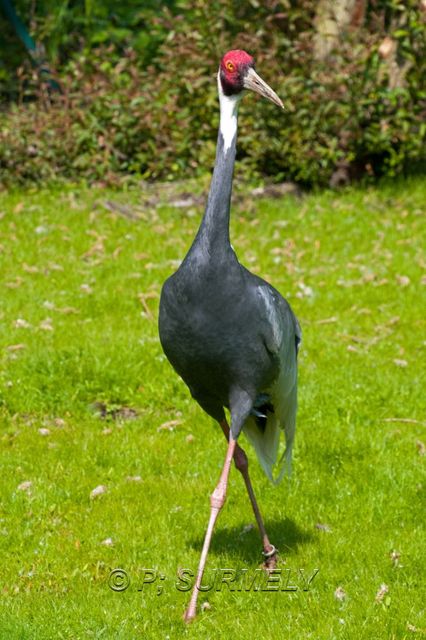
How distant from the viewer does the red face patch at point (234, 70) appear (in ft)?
16.8

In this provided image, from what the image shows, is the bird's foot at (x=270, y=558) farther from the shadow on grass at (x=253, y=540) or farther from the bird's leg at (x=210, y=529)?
the bird's leg at (x=210, y=529)

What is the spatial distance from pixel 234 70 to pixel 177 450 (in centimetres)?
284

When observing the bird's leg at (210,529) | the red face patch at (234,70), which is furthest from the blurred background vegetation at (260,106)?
the bird's leg at (210,529)

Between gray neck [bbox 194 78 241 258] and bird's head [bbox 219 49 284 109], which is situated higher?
bird's head [bbox 219 49 284 109]

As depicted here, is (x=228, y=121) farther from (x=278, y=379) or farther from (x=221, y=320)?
(x=278, y=379)

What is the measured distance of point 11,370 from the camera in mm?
7902

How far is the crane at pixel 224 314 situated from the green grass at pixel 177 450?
617 millimetres

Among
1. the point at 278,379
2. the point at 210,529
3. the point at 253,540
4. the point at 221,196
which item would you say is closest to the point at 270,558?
the point at 253,540

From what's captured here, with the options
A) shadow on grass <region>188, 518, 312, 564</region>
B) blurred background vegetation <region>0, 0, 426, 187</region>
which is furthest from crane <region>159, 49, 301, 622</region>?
blurred background vegetation <region>0, 0, 426, 187</region>

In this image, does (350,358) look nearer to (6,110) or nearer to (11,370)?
(11,370)

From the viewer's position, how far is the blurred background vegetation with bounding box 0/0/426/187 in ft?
45.2

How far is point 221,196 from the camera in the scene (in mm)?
5012

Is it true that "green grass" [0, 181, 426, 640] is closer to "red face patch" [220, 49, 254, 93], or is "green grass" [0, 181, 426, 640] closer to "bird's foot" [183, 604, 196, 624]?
"bird's foot" [183, 604, 196, 624]

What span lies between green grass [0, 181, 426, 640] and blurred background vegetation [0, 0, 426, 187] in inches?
94.7
